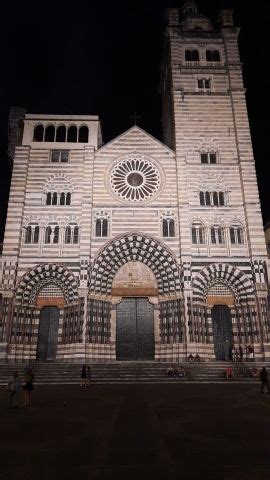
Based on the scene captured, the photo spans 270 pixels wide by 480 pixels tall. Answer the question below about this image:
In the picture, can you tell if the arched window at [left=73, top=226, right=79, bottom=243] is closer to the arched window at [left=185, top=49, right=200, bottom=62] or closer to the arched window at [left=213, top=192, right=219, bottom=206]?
the arched window at [left=213, top=192, right=219, bottom=206]

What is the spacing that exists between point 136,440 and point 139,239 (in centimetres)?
1757

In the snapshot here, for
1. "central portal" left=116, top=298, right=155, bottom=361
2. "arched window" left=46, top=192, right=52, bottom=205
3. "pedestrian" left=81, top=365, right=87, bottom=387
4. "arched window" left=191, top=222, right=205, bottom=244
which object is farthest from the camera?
"arched window" left=46, top=192, right=52, bottom=205

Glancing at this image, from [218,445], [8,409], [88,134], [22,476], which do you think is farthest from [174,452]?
[88,134]

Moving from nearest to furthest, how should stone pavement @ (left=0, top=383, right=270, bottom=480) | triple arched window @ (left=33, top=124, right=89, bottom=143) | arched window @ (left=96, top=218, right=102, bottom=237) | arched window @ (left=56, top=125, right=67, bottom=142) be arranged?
stone pavement @ (left=0, top=383, right=270, bottom=480) → arched window @ (left=96, top=218, right=102, bottom=237) → triple arched window @ (left=33, top=124, right=89, bottom=143) → arched window @ (left=56, top=125, right=67, bottom=142)

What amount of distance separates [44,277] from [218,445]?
18.3m

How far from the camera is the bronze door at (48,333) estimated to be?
21297 mm

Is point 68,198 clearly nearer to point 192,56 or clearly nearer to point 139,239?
point 139,239

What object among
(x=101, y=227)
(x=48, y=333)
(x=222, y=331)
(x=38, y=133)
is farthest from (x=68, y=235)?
(x=222, y=331)

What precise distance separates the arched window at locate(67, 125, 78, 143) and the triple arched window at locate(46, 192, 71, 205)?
4508 mm

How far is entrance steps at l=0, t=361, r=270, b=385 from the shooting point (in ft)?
51.8

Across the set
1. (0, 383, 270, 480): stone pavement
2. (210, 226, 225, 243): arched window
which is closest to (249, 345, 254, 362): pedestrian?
(210, 226, 225, 243): arched window

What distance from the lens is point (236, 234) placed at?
896 inches

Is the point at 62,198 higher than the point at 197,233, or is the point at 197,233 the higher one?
the point at 62,198

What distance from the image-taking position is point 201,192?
937 inches
